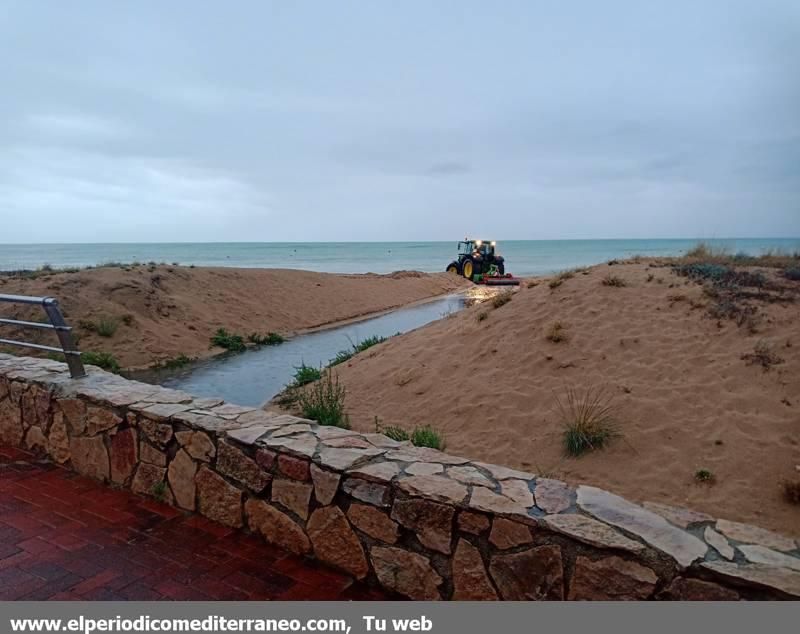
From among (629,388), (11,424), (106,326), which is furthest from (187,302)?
(629,388)

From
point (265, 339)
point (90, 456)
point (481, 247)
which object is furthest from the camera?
point (481, 247)

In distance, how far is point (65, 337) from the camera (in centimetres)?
399

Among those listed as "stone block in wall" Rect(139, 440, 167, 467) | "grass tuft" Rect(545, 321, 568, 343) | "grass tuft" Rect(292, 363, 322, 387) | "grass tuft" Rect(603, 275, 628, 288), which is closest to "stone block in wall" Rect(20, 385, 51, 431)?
"stone block in wall" Rect(139, 440, 167, 467)

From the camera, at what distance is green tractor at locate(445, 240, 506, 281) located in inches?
1099

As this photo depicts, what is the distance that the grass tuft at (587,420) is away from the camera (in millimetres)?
5711

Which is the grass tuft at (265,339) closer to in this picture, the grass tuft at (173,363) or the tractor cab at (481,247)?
the grass tuft at (173,363)

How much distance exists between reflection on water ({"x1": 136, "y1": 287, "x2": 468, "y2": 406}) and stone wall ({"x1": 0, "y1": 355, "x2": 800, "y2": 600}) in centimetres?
530

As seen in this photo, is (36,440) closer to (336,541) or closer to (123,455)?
(123,455)

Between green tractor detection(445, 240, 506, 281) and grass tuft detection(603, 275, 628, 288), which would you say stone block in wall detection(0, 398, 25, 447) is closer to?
grass tuft detection(603, 275, 628, 288)

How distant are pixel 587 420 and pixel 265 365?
7.91m

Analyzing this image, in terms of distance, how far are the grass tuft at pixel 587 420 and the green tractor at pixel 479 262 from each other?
70.2 feet

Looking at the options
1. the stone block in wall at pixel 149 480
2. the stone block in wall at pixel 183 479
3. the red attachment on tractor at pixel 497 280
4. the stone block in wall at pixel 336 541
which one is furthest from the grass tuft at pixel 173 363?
the red attachment on tractor at pixel 497 280
